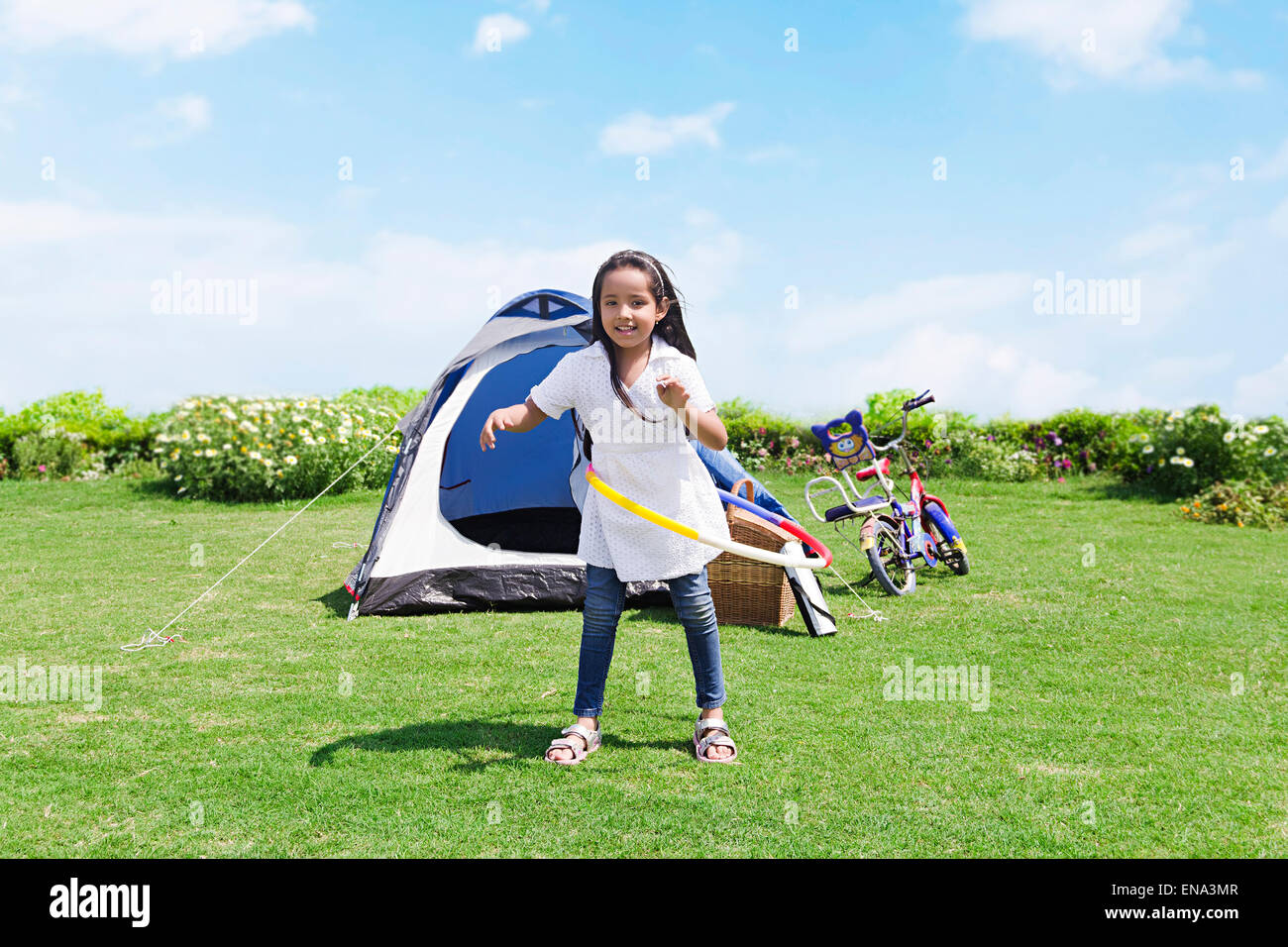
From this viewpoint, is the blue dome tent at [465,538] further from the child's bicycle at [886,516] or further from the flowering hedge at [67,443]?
the flowering hedge at [67,443]

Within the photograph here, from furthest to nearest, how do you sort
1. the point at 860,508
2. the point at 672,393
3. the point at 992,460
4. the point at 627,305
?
1. the point at 992,460
2. the point at 860,508
3. the point at 627,305
4. the point at 672,393

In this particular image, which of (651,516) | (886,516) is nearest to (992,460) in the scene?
(886,516)

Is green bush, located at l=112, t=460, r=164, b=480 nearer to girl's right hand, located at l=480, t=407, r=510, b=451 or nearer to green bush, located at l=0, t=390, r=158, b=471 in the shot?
green bush, located at l=0, t=390, r=158, b=471

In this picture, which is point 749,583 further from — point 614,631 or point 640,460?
point 640,460

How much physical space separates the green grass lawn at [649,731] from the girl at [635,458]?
274mm

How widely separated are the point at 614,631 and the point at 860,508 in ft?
11.4

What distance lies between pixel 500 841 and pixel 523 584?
126 inches

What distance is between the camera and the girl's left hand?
3.18 metres

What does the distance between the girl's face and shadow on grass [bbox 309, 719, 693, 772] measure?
1556 millimetres

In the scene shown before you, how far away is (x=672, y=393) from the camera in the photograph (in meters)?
3.19
